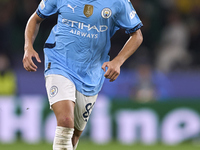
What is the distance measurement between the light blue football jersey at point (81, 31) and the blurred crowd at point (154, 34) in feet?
22.1

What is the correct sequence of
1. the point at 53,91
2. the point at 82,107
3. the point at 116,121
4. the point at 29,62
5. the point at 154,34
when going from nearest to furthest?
the point at 29,62 < the point at 53,91 < the point at 82,107 < the point at 116,121 < the point at 154,34

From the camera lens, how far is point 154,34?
568 inches

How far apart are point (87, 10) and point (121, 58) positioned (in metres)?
0.63

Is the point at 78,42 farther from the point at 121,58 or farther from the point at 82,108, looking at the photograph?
the point at 82,108

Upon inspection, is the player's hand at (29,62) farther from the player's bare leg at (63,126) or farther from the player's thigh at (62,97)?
the player's bare leg at (63,126)

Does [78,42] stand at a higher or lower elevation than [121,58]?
higher

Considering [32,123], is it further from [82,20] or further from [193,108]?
[82,20]

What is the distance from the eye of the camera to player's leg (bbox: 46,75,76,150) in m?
5.28

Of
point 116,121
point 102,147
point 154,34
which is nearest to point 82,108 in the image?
point 102,147

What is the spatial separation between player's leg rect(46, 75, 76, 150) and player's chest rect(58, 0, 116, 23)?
2.24 feet

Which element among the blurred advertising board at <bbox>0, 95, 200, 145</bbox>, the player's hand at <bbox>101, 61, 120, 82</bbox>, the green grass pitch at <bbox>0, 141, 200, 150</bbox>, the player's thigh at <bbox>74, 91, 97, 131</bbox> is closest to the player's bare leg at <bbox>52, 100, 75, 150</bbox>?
the player's thigh at <bbox>74, 91, 97, 131</bbox>

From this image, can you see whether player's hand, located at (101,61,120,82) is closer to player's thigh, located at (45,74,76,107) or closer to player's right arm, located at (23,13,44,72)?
player's thigh, located at (45,74,76,107)

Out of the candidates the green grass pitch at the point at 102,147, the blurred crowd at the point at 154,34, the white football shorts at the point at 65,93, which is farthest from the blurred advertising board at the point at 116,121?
the white football shorts at the point at 65,93

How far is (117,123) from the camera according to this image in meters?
10.6
